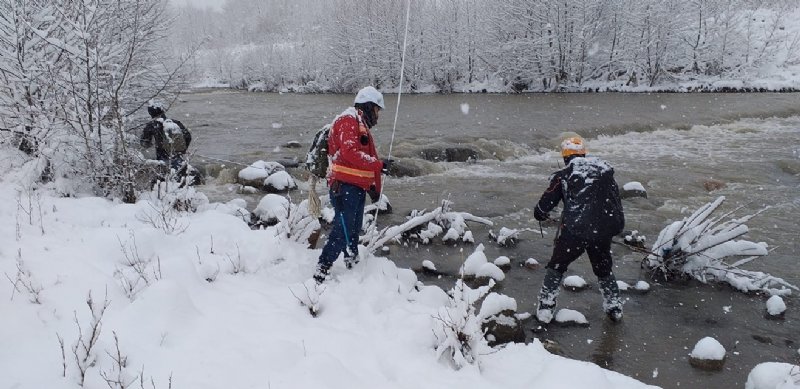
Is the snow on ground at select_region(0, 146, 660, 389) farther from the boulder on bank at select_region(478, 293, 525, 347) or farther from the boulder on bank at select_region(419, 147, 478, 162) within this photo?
the boulder on bank at select_region(419, 147, 478, 162)

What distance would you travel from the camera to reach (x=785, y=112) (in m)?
23.2

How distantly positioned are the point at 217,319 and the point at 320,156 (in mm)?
2307

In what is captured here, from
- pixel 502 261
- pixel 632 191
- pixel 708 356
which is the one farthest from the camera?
pixel 632 191

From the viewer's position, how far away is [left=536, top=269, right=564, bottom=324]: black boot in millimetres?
5656

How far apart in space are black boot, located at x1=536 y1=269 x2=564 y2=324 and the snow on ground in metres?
1.24

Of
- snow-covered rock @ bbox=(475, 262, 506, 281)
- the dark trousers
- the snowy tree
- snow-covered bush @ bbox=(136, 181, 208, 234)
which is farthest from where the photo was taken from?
the snowy tree

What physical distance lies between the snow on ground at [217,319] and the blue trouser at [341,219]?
0.97ft

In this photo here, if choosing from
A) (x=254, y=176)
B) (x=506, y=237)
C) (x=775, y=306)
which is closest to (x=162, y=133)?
(x=254, y=176)

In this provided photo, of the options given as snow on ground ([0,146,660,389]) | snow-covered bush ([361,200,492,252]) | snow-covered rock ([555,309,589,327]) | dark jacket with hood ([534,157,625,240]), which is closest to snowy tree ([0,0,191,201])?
snow on ground ([0,146,660,389])

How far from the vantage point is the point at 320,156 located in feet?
18.5

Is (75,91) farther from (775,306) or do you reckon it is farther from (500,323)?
(775,306)

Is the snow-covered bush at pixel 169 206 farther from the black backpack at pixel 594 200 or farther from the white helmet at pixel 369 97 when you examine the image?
the black backpack at pixel 594 200

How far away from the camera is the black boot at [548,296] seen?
5.66m

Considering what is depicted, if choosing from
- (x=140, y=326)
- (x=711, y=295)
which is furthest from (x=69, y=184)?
(x=711, y=295)
